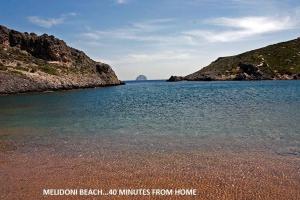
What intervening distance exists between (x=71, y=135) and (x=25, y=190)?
45.3 feet

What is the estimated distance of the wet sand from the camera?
44.9 feet

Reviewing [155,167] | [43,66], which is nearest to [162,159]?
[155,167]

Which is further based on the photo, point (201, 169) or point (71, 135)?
point (71, 135)

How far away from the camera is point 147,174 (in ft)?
51.8

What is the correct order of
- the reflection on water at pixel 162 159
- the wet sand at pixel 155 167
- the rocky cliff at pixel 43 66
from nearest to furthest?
the wet sand at pixel 155 167 → the reflection on water at pixel 162 159 → the rocky cliff at pixel 43 66

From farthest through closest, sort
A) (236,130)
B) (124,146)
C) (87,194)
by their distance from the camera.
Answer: (236,130), (124,146), (87,194)

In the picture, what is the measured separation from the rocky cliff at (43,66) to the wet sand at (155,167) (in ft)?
337

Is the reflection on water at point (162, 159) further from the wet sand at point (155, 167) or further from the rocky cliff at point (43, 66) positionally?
the rocky cliff at point (43, 66)

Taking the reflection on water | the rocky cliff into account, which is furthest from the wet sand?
the rocky cliff

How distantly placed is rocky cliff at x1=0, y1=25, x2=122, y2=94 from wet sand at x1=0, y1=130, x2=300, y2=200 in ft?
337

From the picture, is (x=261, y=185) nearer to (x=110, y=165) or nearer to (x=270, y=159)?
(x=270, y=159)

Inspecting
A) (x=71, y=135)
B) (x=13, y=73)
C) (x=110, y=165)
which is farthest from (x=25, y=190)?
(x=13, y=73)

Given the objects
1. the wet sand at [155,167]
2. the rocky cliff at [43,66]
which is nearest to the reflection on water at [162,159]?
the wet sand at [155,167]

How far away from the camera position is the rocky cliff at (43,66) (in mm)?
125625
